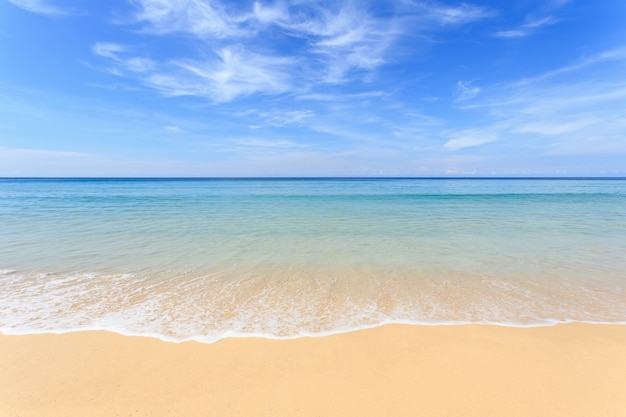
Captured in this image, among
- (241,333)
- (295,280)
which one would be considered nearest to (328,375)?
(241,333)

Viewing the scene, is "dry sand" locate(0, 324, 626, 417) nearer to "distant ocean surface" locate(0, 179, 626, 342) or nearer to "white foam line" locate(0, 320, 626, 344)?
"white foam line" locate(0, 320, 626, 344)

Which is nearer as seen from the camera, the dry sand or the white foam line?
the dry sand

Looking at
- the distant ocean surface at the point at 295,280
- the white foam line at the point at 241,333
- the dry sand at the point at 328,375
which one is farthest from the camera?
the distant ocean surface at the point at 295,280

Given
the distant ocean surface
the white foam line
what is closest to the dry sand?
the white foam line

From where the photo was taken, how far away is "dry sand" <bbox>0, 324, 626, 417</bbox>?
8.82ft

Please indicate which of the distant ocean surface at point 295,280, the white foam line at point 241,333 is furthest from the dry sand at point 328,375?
the distant ocean surface at point 295,280

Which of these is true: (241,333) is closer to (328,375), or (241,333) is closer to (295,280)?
(328,375)

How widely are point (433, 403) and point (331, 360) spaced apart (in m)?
1.14

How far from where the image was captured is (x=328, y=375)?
3107 mm

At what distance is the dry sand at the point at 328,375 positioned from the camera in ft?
8.82

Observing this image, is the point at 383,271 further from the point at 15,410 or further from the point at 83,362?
the point at 15,410

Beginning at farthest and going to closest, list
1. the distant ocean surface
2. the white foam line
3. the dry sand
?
the distant ocean surface
the white foam line
the dry sand

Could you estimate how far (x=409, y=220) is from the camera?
49.5ft

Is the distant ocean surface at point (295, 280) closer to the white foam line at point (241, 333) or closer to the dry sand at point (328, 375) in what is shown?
the white foam line at point (241, 333)
